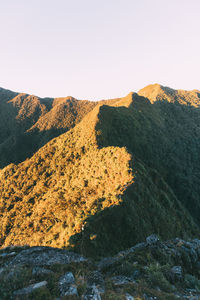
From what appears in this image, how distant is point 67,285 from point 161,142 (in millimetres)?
48408

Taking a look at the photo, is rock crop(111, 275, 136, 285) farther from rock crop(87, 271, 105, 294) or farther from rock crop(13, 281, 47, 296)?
rock crop(13, 281, 47, 296)

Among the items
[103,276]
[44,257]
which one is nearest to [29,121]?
[44,257]

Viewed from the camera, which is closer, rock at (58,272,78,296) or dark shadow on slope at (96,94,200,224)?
rock at (58,272,78,296)

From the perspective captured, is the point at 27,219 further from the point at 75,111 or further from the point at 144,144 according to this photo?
the point at 75,111

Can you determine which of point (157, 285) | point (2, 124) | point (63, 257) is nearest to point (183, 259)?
point (157, 285)

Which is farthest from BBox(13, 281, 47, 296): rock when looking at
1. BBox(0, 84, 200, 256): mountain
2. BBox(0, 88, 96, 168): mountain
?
BBox(0, 88, 96, 168): mountain

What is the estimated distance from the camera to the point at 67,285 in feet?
16.4

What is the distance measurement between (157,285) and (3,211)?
3350 centimetres

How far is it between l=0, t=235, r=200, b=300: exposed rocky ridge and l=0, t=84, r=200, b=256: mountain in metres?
5.85

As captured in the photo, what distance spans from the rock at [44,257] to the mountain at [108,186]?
453cm

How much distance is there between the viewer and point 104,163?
27.1 m

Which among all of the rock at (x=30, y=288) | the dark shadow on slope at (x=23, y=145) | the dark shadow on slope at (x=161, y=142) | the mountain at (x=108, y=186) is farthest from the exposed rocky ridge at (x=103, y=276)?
the dark shadow on slope at (x=23, y=145)

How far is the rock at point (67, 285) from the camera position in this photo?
455 centimetres

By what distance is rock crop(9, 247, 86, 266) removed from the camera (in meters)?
7.66
